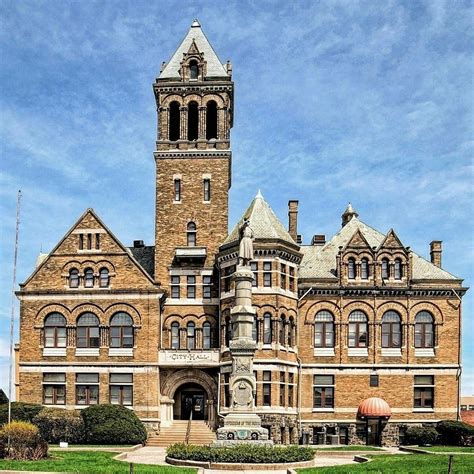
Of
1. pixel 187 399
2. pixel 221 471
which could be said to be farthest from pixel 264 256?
pixel 221 471

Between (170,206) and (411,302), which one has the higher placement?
(170,206)

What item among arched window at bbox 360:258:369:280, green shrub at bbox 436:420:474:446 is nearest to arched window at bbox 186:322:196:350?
arched window at bbox 360:258:369:280

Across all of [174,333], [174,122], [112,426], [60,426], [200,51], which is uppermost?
[200,51]

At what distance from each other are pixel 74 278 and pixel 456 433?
26389 millimetres

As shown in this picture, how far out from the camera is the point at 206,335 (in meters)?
52.4

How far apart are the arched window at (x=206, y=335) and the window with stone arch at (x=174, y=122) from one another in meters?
13.4

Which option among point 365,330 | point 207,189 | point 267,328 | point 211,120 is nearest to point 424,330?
point 365,330

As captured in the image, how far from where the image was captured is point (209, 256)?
52938 millimetres

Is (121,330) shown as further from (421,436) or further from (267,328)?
(421,436)

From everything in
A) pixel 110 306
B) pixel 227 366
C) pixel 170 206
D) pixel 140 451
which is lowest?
pixel 140 451

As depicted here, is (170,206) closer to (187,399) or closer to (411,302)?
(187,399)

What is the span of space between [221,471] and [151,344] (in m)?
20.9

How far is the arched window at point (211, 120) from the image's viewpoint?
55188 millimetres

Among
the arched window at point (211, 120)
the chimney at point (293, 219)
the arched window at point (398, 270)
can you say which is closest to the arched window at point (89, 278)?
the arched window at point (211, 120)
